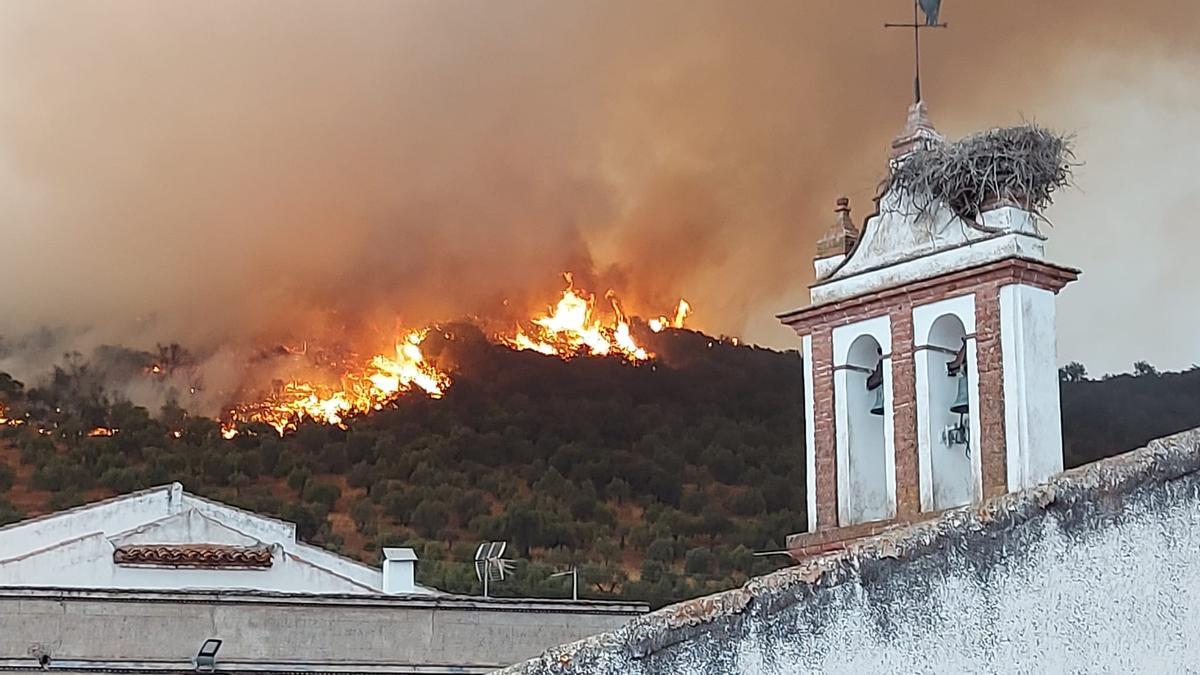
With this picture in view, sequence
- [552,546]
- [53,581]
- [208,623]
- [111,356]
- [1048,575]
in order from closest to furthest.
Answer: [1048,575] → [208,623] → [53,581] → [552,546] → [111,356]

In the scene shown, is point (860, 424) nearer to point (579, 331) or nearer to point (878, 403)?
point (878, 403)

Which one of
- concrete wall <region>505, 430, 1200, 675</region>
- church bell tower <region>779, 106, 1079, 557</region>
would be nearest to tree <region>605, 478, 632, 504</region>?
church bell tower <region>779, 106, 1079, 557</region>

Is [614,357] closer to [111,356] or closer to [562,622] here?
[111,356]

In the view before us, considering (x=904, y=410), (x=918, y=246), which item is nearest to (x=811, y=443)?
(x=904, y=410)

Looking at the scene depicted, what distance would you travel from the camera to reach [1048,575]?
323 cm

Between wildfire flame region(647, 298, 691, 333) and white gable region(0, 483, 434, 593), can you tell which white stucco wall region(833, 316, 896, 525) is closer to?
white gable region(0, 483, 434, 593)

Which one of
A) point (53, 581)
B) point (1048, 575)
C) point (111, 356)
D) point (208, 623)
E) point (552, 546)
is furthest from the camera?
point (111, 356)

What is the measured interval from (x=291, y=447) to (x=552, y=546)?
4004 mm

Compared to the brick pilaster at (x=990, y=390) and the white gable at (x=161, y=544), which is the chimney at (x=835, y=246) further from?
the white gable at (x=161, y=544)

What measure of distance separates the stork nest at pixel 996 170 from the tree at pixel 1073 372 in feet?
32.3

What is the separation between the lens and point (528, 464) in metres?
25.8

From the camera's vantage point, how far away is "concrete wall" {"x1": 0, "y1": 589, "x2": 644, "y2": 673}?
10.2 meters

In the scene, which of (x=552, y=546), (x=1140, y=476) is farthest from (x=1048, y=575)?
(x=552, y=546)

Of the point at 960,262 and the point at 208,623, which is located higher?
the point at 960,262
